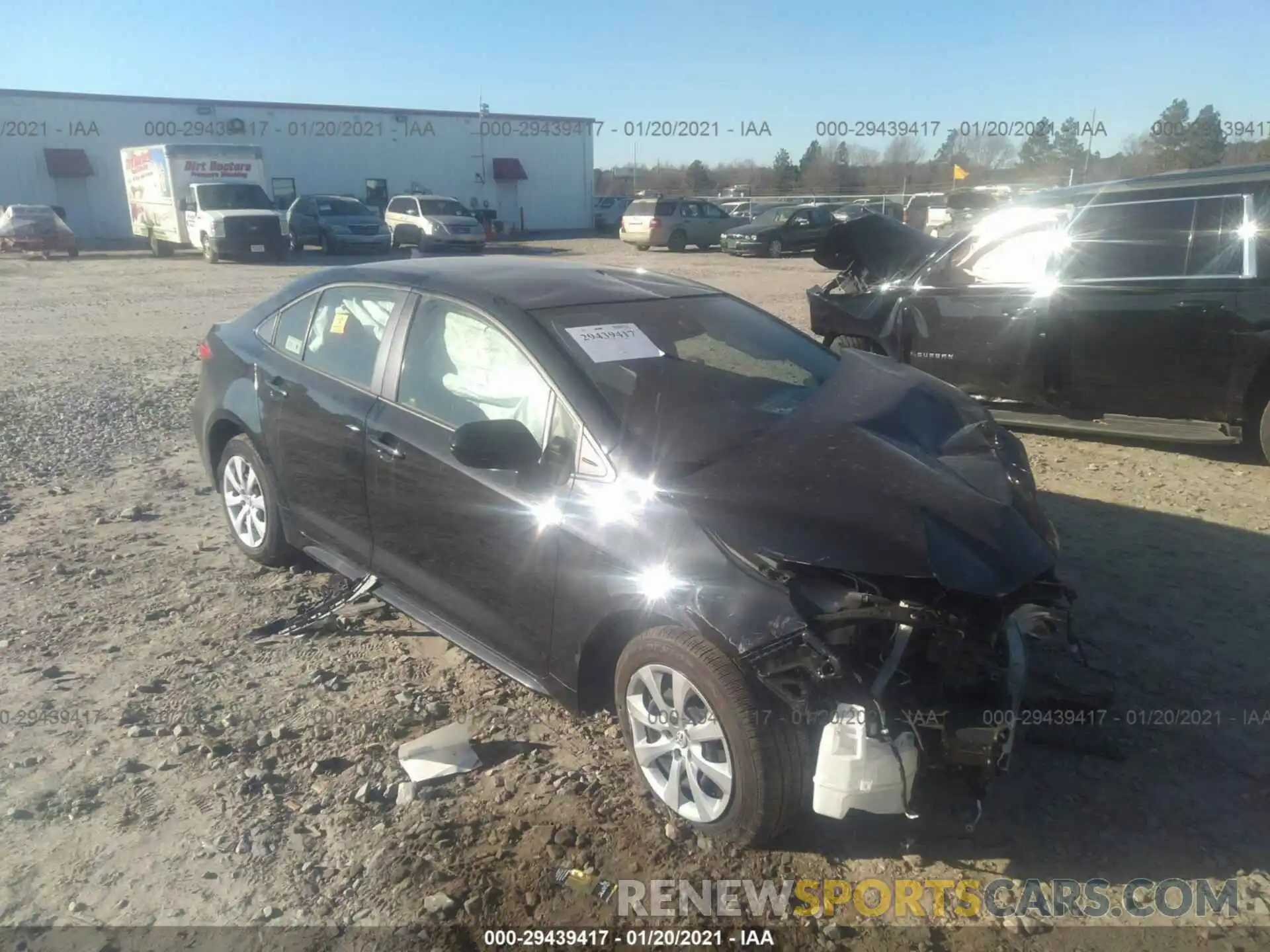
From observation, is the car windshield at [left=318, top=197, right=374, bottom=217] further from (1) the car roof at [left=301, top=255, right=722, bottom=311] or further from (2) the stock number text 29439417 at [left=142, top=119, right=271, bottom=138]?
(1) the car roof at [left=301, top=255, right=722, bottom=311]

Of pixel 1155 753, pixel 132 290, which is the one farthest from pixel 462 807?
pixel 132 290

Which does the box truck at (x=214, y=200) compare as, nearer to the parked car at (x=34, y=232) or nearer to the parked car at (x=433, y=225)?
the parked car at (x=34, y=232)

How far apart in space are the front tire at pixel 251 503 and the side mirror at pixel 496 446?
6.01 feet

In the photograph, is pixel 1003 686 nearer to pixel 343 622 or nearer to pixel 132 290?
pixel 343 622

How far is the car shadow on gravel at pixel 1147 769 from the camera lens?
2.86 meters

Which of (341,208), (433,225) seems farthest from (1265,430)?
(341,208)

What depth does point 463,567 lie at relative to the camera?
11.5ft

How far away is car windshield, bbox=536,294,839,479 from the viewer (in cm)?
323

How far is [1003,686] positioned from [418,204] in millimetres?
28129

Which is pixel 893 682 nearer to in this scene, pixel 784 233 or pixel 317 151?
pixel 784 233

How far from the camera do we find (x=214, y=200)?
82.3 feet

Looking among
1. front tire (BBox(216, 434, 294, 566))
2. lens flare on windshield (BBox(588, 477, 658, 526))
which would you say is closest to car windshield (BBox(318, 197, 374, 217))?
front tire (BBox(216, 434, 294, 566))

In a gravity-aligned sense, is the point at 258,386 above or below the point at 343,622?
above

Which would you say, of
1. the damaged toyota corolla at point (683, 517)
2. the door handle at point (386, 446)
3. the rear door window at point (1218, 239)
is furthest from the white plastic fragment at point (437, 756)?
the rear door window at point (1218, 239)
